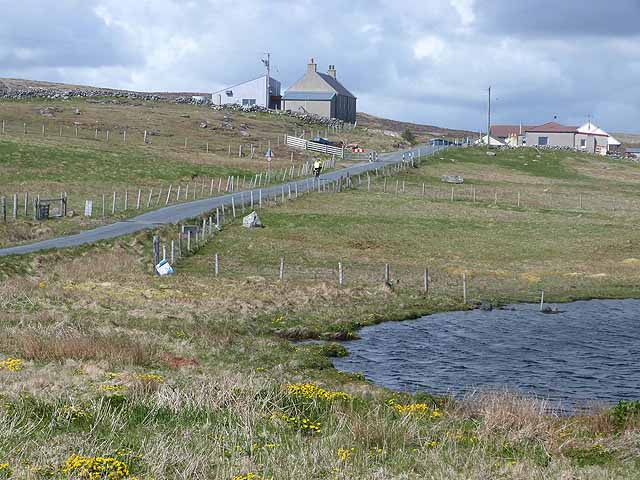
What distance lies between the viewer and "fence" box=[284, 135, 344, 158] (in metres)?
129

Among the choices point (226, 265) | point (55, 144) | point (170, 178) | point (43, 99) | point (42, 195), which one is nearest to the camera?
point (226, 265)

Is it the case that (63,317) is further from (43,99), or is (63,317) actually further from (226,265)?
(43,99)

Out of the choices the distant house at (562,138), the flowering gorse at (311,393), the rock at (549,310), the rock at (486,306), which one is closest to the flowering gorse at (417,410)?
the flowering gorse at (311,393)

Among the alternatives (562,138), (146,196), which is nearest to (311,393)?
(146,196)

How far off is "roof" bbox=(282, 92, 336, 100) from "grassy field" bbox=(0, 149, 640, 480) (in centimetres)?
9586

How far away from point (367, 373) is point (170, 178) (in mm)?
64974

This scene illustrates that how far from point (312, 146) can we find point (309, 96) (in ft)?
136

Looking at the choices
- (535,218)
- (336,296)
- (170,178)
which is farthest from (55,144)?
(336,296)

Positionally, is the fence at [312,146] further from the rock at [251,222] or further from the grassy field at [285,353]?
the rock at [251,222]

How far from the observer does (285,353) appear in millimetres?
29359

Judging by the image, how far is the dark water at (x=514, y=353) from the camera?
90.7 ft

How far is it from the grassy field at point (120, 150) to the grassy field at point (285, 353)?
1298cm

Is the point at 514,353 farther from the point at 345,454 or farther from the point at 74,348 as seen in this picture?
the point at 345,454

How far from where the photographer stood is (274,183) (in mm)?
91750
